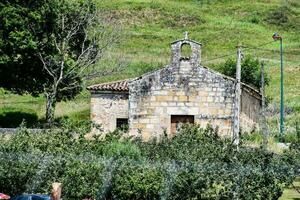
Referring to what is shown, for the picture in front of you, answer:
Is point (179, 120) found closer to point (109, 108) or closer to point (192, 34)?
point (109, 108)

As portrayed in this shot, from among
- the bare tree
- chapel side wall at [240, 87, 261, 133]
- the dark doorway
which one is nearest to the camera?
the dark doorway

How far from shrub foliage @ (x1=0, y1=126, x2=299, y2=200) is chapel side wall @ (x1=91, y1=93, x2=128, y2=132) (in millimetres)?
14998

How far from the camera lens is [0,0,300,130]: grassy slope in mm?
56372

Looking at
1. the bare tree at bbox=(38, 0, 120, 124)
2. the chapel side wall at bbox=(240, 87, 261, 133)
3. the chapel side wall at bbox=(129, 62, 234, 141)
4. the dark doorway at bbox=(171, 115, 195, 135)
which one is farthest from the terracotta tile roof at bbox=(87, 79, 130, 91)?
the dark doorway at bbox=(171, 115, 195, 135)

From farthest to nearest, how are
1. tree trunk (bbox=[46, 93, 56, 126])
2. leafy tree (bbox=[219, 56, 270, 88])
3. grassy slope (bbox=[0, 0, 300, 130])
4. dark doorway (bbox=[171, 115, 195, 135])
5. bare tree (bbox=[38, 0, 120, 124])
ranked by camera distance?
grassy slope (bbox=[0, 0, 300, 130]) < leafy tree (bbox=[219, 56, 270, 88]) < bare tree (bbox=[38, 0, 120, 124]) < tree trunk (bbox=[46, 93, 56, 126]) < dark doorway (bbox=[171, 115, 195, 135])

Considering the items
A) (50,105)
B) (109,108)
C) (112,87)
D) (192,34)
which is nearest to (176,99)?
(112,87)

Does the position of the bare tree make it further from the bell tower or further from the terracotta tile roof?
the bell tower

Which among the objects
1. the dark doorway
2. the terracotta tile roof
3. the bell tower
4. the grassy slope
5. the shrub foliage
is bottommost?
the shrub foliage

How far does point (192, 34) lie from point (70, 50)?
34.9 m

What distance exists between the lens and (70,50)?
49.7 metres

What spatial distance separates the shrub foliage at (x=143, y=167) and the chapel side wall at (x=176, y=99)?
7997 mm

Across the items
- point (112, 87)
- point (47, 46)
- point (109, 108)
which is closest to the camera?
point (112, 87)

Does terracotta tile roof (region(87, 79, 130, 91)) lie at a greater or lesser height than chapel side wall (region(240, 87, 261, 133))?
greater

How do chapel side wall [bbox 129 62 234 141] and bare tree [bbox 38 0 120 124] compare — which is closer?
chapel side wall [bbox 129 62 234 141]
